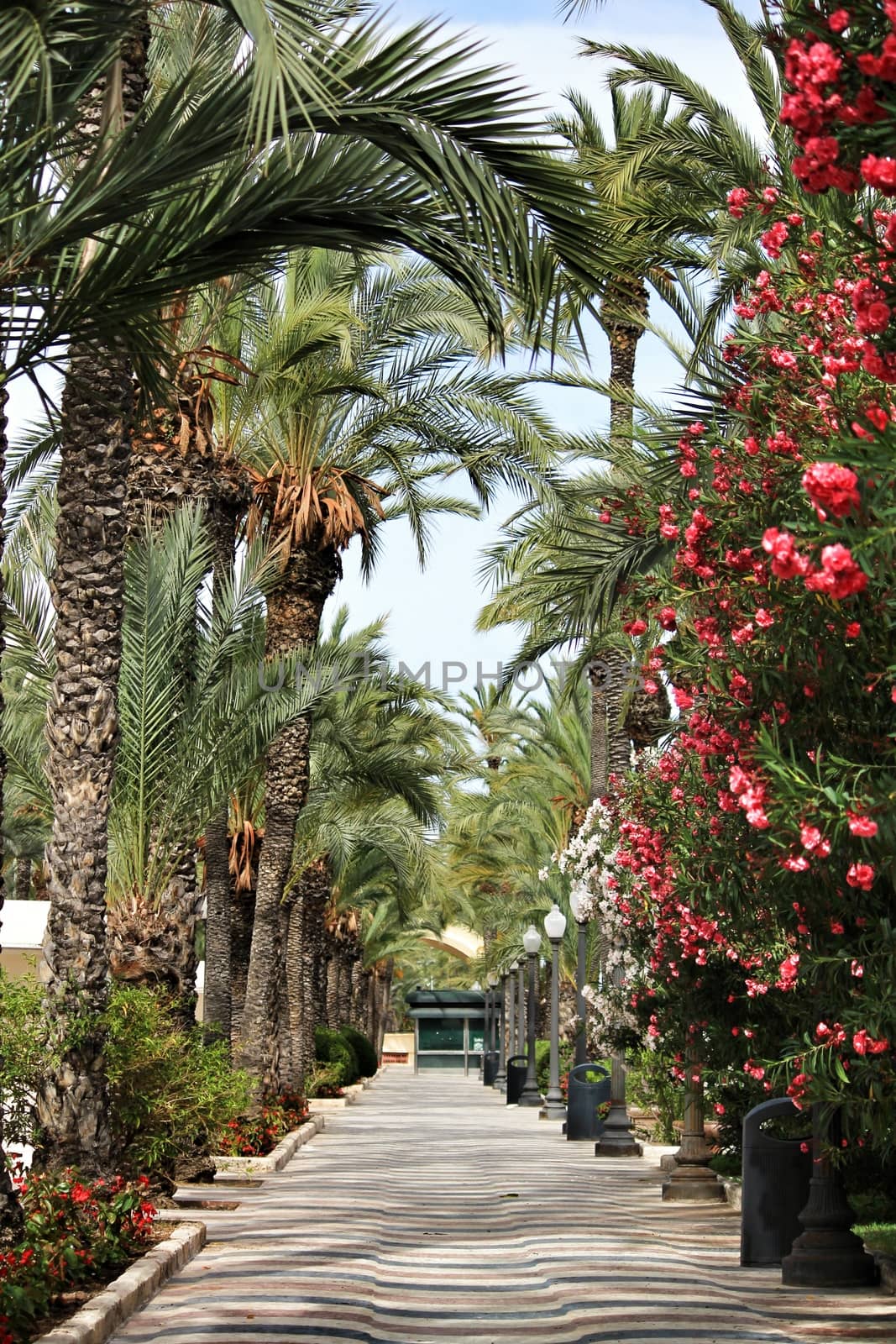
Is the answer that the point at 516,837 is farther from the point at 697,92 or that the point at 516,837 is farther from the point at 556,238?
the point at 556,238

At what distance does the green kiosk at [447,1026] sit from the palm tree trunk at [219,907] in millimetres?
60731

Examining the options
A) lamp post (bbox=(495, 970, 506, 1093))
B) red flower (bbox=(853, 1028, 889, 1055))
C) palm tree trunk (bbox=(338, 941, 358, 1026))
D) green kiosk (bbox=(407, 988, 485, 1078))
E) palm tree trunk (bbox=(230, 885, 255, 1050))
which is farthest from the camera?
green kiosk (bbox=(407, 988, 485, 1078))

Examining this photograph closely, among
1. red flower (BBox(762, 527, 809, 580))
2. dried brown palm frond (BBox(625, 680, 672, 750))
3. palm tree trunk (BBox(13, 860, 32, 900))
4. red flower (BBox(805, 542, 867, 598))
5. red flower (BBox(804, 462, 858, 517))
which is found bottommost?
red flower (BBox(805, 542, 867, 598))

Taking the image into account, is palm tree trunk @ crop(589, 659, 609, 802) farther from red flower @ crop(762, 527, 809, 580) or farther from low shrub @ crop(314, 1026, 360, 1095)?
red flower @ crop(762, 527, 809, 580)

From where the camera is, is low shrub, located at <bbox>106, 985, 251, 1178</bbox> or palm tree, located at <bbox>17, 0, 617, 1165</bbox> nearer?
palm tree, located at <bbox>17, 0, 617, 1165</bbox>

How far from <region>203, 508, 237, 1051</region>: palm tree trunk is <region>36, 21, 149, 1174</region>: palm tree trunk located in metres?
6.34

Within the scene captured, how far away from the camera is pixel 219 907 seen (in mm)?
19141

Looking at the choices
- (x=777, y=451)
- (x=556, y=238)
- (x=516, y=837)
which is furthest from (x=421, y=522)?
(x=516, y=837)

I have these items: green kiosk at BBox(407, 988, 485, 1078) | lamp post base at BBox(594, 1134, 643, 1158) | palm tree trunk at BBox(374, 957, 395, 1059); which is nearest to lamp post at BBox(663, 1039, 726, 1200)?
lamp post base at BBox(594, 1134, 643, 1158)

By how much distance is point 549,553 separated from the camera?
70.0 ft

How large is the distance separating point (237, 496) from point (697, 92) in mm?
5879

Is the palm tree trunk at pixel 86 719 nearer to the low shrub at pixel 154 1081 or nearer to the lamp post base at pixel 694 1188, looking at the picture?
the low shrub at pixel 154 1081

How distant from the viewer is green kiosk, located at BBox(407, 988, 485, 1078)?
80.1m

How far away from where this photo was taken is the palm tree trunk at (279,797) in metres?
19.4
